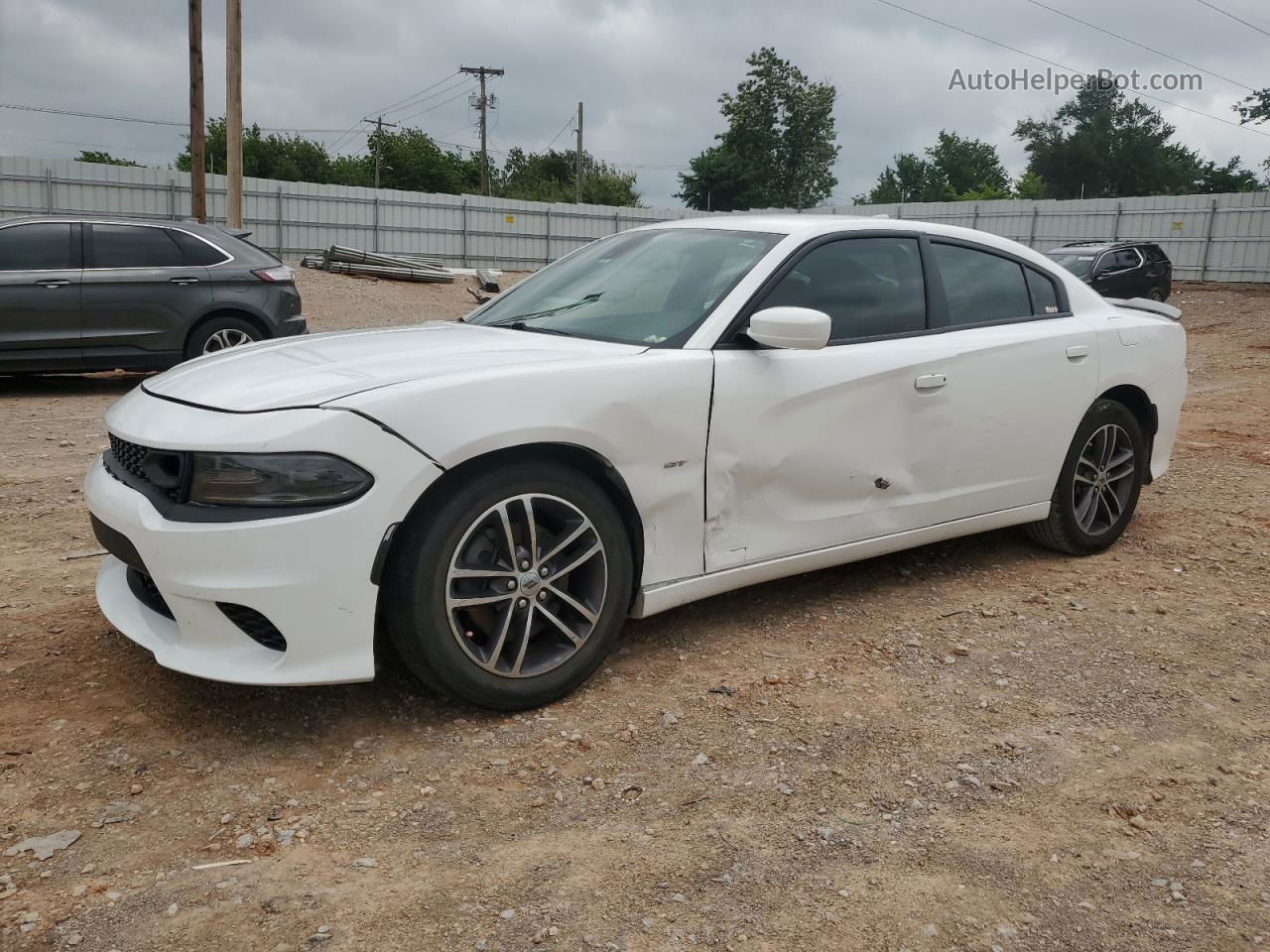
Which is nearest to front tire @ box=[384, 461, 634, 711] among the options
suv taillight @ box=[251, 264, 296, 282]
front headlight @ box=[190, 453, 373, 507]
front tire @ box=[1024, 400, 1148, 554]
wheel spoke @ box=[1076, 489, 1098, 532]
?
front headlight @ box=[190, 453, 373, 507]

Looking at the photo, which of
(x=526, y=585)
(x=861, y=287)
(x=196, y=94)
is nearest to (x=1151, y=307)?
(x=861, y=287)

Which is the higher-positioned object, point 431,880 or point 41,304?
point 41,304

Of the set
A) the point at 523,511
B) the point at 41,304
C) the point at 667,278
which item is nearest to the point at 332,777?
the point at 523,511

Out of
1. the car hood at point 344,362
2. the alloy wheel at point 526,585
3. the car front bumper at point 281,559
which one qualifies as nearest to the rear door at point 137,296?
the car hood at point 344,362

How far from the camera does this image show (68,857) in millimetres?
2488

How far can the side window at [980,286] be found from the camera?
443 centimetres

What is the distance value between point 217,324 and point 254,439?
7927mm

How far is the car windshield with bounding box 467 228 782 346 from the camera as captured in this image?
373 centimetres

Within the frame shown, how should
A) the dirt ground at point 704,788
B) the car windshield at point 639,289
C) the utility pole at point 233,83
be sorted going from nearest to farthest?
the dirt ground at point 704,788, the car windshield at point 639,289, the utility pole at point 233,83

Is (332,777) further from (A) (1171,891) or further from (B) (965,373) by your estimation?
(B) (965,373)

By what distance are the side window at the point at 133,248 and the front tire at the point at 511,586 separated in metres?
8.03

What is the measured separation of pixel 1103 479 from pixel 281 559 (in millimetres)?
3826

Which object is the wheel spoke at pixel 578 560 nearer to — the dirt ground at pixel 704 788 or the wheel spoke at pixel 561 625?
the wheel spoke at pixel 561 625

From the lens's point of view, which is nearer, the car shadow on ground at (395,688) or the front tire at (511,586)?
the front tire at (511,586)
